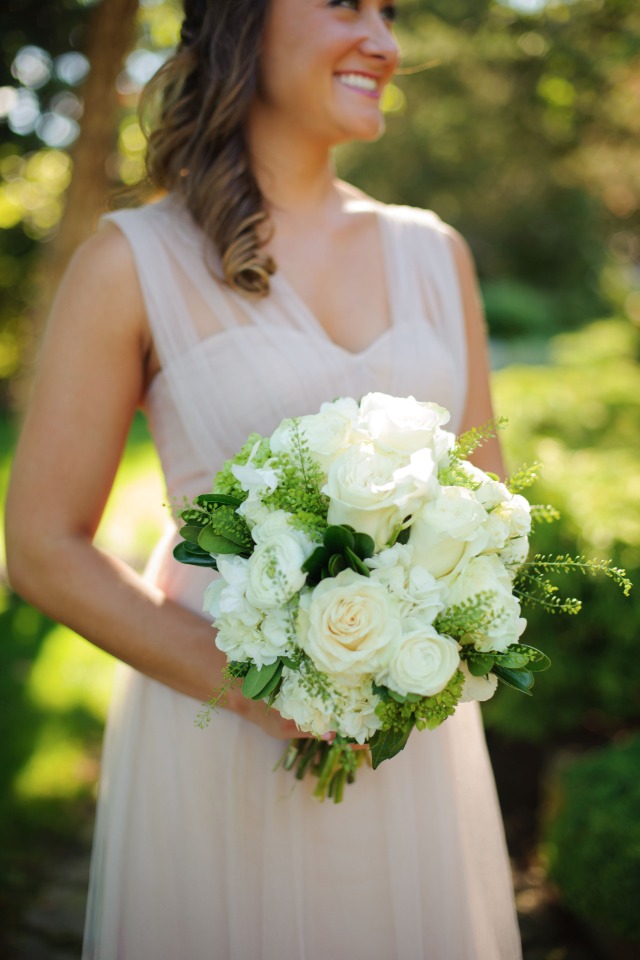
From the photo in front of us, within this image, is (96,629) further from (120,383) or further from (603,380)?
(603,380)

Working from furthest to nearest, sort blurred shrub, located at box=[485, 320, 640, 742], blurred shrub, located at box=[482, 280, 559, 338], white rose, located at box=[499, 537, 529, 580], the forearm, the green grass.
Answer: blurred shrub, located at box=[482, 280, 559, 338] → the green grass → blurred shrub, located at box=[485, 320, 640, 742] → the forearm → white rose, located at box=[499, 537, 529, 580]

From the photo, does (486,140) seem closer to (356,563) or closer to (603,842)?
(603,842)

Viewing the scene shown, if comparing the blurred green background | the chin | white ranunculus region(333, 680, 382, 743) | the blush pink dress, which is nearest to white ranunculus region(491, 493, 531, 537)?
white ranunculus region(333, 680, 382, 743)

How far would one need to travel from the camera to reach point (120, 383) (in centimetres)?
203

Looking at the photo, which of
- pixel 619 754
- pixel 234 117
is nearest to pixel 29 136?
pixel 234 117

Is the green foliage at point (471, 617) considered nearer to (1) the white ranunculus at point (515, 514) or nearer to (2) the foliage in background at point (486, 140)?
(1) the white ranunculus at point (515, 514)

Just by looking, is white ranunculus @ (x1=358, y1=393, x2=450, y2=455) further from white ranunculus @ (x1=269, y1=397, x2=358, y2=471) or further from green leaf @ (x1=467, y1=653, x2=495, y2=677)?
green leaf @ (x1=467, y1=653, x2=495, y2=677)

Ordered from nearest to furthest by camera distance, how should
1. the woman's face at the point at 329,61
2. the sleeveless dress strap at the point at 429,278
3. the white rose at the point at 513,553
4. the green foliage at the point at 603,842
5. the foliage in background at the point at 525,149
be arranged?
the white rose at the point at 513,553, the woman's face at the point at 329,61, the sleeveless dress strap at the point at 429,278, the green foliage at the point at 603,842, the foliage in background at the point at 525,149

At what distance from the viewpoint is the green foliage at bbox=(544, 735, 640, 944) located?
318cm

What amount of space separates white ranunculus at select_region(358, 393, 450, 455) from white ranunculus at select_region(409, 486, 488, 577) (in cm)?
10

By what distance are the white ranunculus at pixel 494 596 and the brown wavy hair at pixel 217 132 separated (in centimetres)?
102

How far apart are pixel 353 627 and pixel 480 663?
27 centimetres

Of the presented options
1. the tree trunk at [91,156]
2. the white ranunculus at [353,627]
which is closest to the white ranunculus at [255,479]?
the white ranunculus at [353,627]

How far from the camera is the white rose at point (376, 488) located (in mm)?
1432
